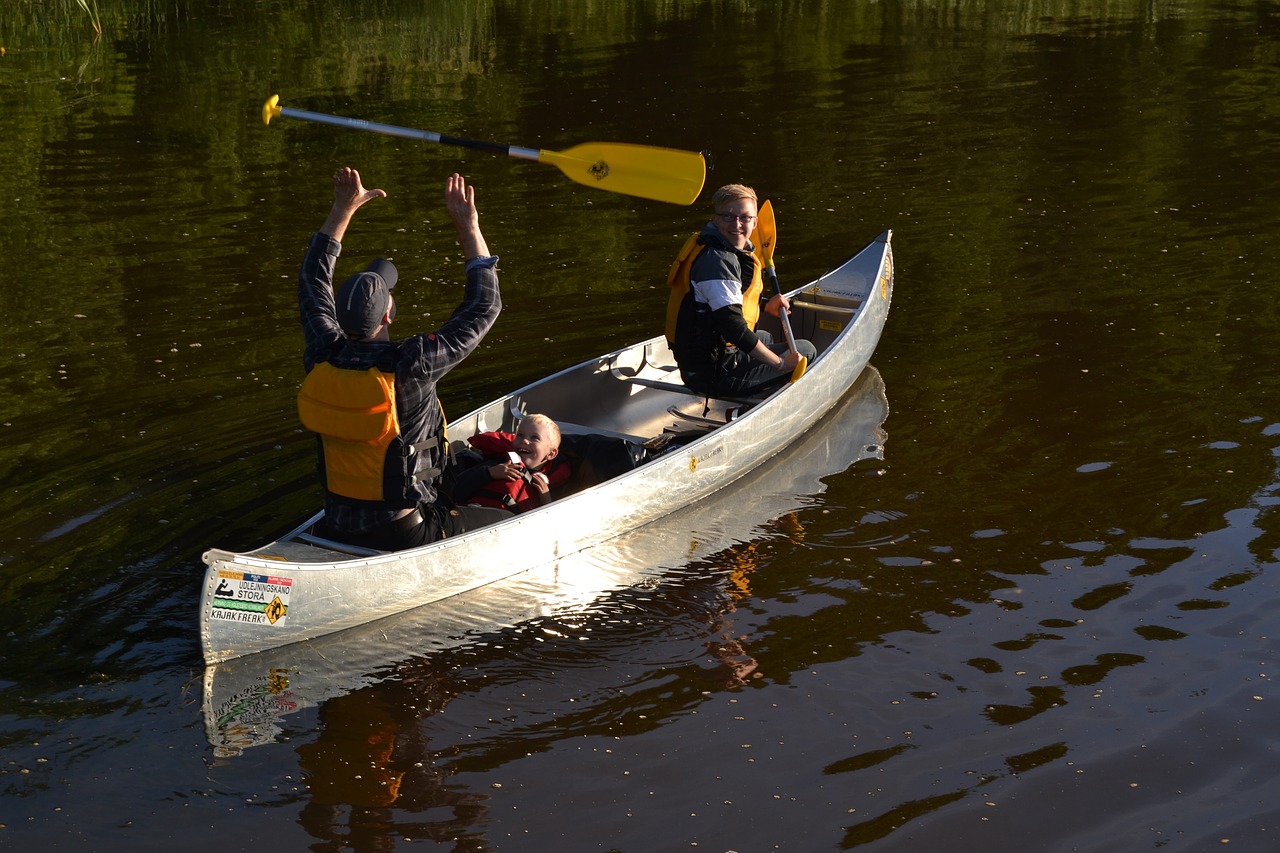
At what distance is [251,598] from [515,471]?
4.50ft

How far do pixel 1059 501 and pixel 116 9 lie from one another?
1764 centimetres

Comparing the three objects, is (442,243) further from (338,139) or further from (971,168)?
(971,168)

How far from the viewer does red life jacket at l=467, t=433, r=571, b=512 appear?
20.3 ft

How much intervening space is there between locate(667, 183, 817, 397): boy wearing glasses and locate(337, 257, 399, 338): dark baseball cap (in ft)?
7.40

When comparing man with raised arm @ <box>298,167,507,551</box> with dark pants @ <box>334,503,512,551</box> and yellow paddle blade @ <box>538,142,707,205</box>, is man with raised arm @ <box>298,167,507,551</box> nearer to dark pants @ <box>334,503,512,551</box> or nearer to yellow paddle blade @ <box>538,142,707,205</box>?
dark pants @ <box>334,503,512,551</box>

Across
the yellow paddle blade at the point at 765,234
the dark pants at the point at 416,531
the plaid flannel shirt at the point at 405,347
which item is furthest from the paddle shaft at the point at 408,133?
the yellow paddle blade at the point at 765,234

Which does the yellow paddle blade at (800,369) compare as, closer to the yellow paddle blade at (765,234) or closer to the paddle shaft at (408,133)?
the yellow paddle blade at (765,234)

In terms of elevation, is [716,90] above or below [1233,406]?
above

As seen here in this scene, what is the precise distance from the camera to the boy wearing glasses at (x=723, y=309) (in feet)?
23.4

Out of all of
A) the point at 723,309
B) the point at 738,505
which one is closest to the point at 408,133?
the point at 723,309

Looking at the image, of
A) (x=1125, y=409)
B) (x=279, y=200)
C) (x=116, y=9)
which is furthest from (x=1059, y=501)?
(x=116, y=9)

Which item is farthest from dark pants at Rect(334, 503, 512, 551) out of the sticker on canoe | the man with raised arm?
the sticker on canoe

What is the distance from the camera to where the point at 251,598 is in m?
5.27

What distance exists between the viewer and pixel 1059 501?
6742 millimetres
